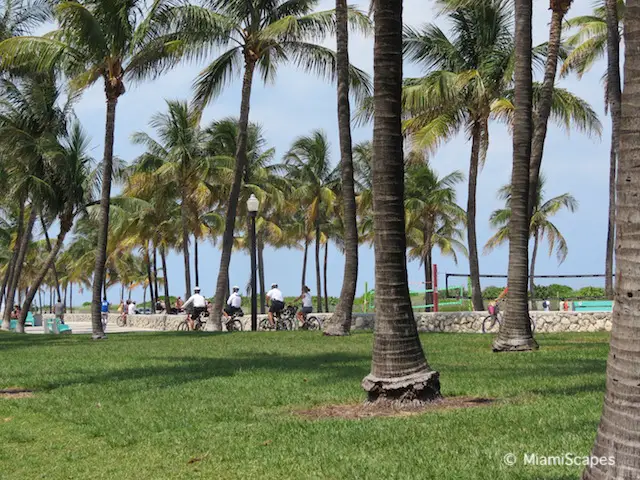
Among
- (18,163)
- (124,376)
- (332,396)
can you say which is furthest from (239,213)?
(332,396)

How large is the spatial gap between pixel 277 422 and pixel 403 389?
58.5 inches

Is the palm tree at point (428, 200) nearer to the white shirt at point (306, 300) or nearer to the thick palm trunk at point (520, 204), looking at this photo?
the white shirt at point (306, 300)

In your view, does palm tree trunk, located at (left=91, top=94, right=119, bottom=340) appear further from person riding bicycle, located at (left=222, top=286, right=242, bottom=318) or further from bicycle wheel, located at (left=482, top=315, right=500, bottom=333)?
bicycle wheel, located at (left=482, top=315, right=500, bottom=333)

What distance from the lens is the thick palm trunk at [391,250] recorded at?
8.53m

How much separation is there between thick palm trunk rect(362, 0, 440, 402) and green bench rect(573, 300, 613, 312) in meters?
18.3

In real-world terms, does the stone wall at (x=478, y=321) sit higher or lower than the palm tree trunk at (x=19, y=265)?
lower

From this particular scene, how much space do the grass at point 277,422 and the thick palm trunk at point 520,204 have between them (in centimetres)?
72

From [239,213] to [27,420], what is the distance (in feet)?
129

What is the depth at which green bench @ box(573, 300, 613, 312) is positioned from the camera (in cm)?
2578

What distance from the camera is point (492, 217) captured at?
58469 millimetres

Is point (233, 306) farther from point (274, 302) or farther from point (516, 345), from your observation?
point (516, 345)

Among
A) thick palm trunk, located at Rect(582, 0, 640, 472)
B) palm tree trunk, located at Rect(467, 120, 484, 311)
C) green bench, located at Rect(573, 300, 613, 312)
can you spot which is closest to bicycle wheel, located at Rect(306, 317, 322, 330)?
palm tree trunk, located at Rect(467, 120, 484, 311)

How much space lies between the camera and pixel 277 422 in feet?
25.3

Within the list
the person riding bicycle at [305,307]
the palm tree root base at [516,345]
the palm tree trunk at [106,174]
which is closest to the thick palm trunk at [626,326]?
the palm tree root base at [516,345]
